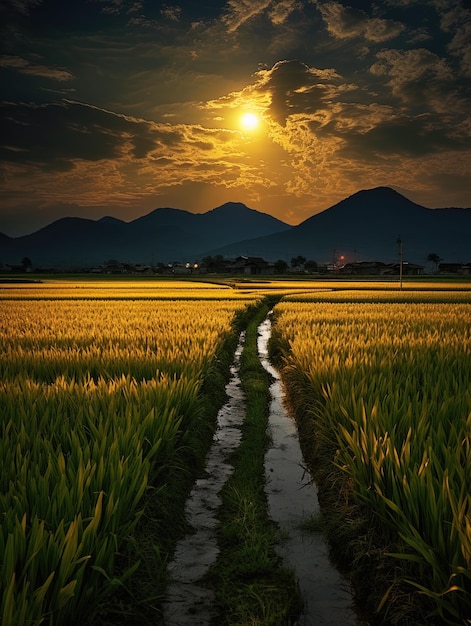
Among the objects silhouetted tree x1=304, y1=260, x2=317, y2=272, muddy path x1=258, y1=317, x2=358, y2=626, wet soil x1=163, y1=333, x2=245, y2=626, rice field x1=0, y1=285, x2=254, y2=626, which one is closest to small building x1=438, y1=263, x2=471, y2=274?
silhouetted tree x1=304, y1=260, x2=317, y2=272

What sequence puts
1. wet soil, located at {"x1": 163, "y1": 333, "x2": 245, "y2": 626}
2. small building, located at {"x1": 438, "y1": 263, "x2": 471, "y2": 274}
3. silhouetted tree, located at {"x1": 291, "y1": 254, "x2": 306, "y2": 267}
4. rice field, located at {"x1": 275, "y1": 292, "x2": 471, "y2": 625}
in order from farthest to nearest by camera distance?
silhouetted tree, located at {"x1": 291, "y1": 254, "x2": 306, "y2": 267}, small building, located at {"x1": 438, "y1": 263, "x2": 471, "y2": 274}, wet soil, located at {"x1": 163, "y1": 333, "x2": 245, "y2": 626}, rice field, located at {"x1": 275, "y1": 292, "x2": 471, "y2": 625}

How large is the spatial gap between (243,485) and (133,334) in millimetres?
6540

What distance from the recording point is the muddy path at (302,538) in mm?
3141

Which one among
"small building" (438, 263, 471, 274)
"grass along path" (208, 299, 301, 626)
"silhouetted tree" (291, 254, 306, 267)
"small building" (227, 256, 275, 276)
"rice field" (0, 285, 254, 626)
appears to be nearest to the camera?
"rice field" (0, 285, 254, 626)

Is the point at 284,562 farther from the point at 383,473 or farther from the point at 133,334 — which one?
the point at 133,334

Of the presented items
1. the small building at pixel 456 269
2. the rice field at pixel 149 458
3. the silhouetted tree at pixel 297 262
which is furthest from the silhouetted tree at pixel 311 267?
the rice field at pixel 149 458

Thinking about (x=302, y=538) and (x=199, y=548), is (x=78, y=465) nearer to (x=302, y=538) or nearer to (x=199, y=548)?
(x=199, y=548)

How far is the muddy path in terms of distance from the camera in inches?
124

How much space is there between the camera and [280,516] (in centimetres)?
443

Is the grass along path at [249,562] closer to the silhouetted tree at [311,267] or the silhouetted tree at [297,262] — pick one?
the silhouetted tree at [311,267]

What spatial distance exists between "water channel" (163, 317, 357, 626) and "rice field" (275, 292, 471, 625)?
454mm

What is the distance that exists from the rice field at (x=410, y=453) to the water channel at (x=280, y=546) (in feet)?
1.49

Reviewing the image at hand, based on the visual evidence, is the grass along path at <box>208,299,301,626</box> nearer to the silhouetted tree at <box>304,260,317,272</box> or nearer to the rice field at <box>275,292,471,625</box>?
the rice field at <box>275,292,471,625</box>

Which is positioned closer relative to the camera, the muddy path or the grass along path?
the grass along path
